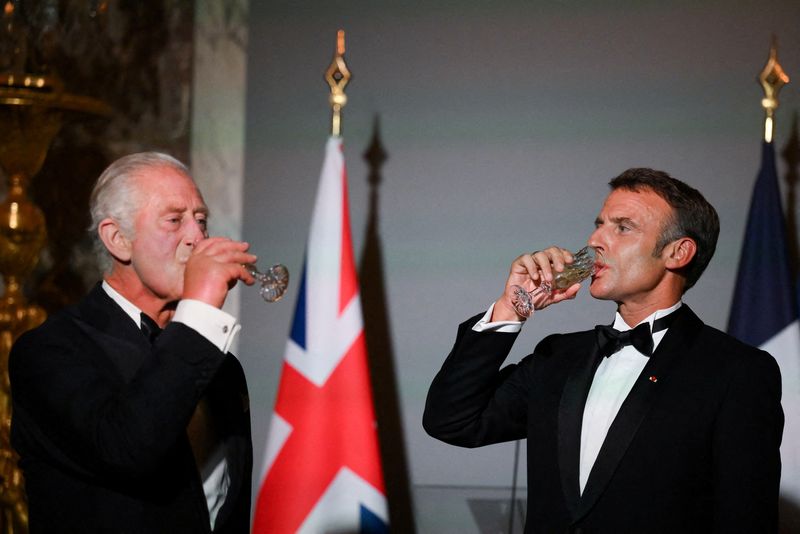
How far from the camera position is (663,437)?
7.32 feet

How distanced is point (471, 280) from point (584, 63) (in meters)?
1.05

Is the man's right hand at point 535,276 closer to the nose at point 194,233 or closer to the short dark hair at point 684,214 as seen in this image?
the short dark hair at point 684,214

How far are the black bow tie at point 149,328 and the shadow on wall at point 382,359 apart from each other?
234 cm

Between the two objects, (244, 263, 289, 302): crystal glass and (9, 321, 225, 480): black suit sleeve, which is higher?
(244, 263, 289, 302): crystal glass

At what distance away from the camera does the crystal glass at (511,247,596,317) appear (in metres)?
2.45

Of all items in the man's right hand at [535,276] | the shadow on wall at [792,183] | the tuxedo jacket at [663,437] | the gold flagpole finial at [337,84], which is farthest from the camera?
the shadow on wall at [792,183]

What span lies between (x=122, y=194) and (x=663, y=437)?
4.19ft

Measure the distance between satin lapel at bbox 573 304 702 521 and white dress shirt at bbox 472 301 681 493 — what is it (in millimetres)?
44

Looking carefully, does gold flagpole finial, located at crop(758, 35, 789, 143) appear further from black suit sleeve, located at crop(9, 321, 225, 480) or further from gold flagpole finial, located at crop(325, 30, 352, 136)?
black suit sleeve, located at crop(9, 321, 225, 480)

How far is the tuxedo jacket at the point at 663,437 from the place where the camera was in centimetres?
217

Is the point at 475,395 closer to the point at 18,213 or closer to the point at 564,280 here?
the point at 564,280

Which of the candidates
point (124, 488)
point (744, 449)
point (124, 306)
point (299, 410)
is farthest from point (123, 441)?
point (299, 410)

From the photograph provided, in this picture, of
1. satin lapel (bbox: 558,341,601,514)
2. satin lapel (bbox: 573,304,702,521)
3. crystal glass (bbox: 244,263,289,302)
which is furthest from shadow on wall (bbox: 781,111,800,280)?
crystal glass (bbox: 244,263,289,302)

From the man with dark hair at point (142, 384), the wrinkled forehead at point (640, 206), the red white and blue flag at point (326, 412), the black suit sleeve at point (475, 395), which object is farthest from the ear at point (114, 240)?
the red white and blue flag at point (326, 412)
